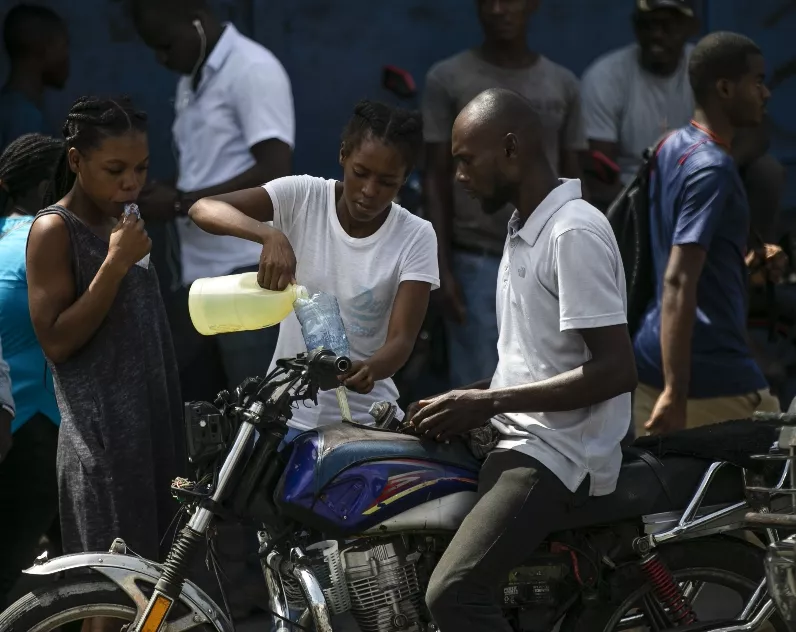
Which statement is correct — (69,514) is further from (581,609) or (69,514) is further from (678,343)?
(678,343)

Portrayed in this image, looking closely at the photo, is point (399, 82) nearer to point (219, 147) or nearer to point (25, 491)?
point (219, 147)

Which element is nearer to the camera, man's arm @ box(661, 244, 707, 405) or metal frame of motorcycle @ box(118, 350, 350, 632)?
metal frame of motorcycle @ box(118, 350, 350, 632)

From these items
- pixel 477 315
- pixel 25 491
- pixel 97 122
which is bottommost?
pixel 477 315

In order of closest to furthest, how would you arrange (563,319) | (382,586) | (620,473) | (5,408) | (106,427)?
(563,319)
(382,586)
(620,473)
(5,408)
(106,427)

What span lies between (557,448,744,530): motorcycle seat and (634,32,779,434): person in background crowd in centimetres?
105

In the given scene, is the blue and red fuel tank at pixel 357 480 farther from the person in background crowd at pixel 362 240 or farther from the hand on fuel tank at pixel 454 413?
the person in background crowd at pixel 362 240

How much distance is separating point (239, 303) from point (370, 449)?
0.54 metres

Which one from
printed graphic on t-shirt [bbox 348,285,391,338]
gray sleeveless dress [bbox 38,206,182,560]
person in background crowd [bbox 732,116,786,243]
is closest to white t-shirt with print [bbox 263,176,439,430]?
printed graphic on t-shirt [bbox 348,285,391,338]

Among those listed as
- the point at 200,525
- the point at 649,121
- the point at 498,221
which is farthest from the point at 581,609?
the point at 649,121

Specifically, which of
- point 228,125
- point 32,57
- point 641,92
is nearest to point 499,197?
point 228,125

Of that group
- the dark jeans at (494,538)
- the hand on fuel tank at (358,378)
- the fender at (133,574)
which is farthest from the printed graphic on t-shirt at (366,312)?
the fender at (133,574)

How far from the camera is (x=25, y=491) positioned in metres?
4.84

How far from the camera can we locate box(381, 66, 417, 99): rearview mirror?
23.5 feet

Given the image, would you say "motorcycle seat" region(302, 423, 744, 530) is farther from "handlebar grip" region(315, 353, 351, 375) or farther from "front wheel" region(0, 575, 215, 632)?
"front wheel" region(0, 575, 215, 632)
